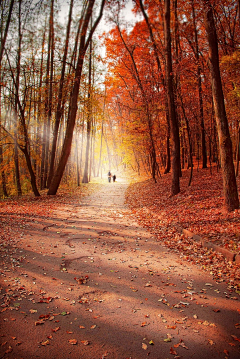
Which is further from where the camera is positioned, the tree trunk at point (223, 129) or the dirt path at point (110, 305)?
the tree trunk at point (223, 129)

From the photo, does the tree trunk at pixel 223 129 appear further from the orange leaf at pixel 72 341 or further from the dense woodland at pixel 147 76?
the orange leaf at pixel 72 341

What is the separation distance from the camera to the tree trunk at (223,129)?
7.02m

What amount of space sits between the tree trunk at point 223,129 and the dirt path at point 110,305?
2952 millimetres

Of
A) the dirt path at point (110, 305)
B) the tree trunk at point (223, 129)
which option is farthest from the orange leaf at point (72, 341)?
the tree trunk at point (223, 129)

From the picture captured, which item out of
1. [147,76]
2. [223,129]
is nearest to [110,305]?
[223,129]

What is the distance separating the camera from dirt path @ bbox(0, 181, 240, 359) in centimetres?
268

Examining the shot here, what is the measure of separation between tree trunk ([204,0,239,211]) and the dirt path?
9.68 feet

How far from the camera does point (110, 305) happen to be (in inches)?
137

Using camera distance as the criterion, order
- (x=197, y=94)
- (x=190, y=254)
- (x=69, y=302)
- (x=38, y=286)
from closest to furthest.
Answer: (x=69, y=302), (x=38, y=286), (x=190, y=254), (x=197, y=94)

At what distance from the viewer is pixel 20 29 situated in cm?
1328

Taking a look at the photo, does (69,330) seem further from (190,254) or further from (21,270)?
(190,254)

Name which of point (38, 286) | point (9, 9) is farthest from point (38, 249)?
point (9, 9)

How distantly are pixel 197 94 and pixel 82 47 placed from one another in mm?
8275

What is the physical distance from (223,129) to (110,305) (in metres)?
6.18
